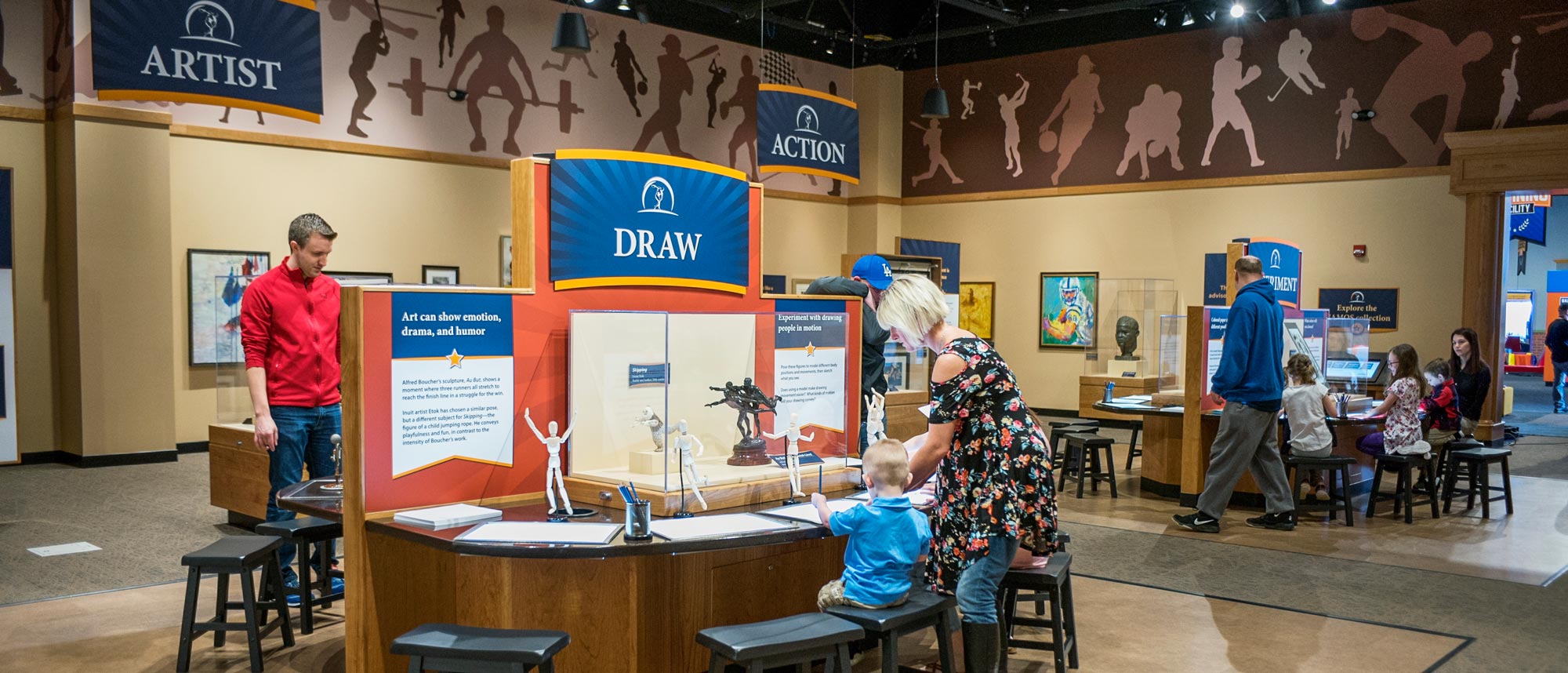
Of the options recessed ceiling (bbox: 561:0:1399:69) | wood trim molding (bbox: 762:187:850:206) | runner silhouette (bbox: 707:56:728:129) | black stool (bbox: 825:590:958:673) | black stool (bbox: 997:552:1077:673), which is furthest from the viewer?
wood trim molding (bbox: 762:187:850:206)

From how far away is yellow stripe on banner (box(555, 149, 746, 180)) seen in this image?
3662 mm

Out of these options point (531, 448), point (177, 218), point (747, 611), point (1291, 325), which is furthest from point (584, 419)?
point (177, 218)

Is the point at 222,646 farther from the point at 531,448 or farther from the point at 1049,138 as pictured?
the point at 1049,138

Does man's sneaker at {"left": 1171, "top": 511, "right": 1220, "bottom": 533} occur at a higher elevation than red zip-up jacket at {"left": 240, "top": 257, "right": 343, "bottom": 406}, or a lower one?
lower

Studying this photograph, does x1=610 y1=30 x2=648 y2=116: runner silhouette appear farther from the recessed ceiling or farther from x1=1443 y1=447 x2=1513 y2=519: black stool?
x1=1443 y1=447 x2=1513 y2=519: black stool

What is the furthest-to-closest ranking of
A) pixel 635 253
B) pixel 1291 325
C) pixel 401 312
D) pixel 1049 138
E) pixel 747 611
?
pixel 1049 138 → pixel 1291 325 → pixel 635 253 → pixel 747 611 → pixel 401 312

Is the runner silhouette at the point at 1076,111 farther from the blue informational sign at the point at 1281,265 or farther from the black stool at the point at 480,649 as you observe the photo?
the black stool at the point at 480,649

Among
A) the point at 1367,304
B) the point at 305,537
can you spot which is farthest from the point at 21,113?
the point at 1367,304

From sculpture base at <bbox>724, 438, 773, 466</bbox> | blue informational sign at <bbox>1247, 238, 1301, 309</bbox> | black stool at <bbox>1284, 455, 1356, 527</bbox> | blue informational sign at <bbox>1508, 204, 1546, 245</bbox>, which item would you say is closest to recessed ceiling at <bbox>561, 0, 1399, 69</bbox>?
blue informational sign at <bbox>1247, 238, 1301, 309</bbox>

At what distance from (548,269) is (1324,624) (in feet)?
11.4

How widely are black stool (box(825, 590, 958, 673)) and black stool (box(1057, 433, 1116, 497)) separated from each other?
4.64m

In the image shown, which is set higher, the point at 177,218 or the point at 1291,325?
the point at 177,218

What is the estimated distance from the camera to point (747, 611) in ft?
11.5

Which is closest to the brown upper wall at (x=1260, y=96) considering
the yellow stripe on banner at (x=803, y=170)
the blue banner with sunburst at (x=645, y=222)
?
the yellow stripe on banner at (x=803, y=170)
